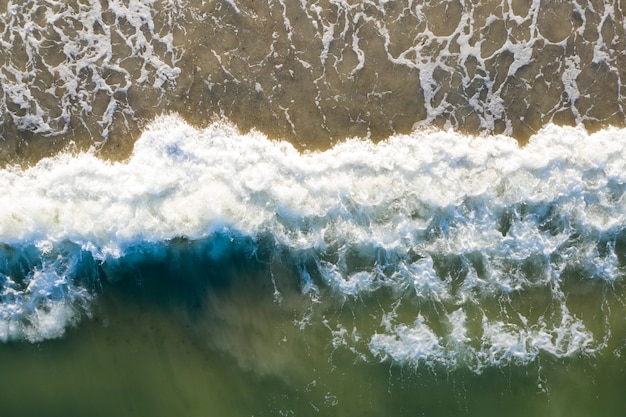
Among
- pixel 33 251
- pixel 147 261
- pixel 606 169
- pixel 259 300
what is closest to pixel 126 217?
pixel 147 261

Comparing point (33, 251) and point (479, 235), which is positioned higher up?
point (33, 251)

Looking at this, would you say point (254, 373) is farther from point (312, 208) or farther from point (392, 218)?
point (392, 218)

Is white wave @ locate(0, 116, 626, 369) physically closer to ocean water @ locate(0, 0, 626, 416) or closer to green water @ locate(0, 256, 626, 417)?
ocean water @ locate(0, 0, 626, 416)

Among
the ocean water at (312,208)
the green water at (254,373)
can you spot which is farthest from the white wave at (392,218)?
the green water at (254,373)

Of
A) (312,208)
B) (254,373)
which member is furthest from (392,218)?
(254,373)

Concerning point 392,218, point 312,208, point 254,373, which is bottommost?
point 254,373

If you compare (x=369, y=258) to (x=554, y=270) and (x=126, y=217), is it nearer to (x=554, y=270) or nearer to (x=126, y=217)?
(x=554, y=270)
